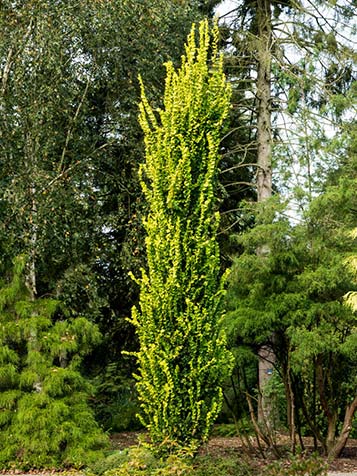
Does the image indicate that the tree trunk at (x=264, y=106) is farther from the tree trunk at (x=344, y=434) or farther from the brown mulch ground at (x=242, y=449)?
the tree trunk at (x=344, y=434)

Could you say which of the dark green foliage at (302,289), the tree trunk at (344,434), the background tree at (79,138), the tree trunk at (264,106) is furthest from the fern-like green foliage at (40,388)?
the tree trunk at (264,106)

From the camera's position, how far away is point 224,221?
493 inches

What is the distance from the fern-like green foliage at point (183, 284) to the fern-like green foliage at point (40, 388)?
2.46 metres

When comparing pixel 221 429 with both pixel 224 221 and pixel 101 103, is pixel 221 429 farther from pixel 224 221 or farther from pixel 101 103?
pixel 101 103

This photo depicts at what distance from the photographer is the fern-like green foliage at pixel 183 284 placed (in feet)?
20.9

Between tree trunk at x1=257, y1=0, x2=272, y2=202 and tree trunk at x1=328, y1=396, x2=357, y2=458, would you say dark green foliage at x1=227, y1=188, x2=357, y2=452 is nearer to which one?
tree trunk at x1=328, y1=396, x2=357, y2=458

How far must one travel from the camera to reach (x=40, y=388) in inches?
351

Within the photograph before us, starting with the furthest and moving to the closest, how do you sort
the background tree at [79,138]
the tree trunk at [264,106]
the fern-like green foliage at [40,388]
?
the tree trunk at [264,106] < the background tree at [79,138] < the fern-like green foliage at [40,388]

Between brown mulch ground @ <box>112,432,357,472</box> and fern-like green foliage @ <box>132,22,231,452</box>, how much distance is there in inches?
51.5

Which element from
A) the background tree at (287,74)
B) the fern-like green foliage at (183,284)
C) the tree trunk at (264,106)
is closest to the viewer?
the fern-like green foliage at (183,284)

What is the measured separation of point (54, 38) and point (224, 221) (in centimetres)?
496

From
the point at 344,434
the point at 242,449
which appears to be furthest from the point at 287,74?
the point at 242,449

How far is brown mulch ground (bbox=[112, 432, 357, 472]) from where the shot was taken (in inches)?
314

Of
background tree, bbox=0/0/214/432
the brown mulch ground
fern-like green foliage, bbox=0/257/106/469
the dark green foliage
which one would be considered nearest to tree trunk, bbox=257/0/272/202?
background tree, bbox=0/0/214/432
